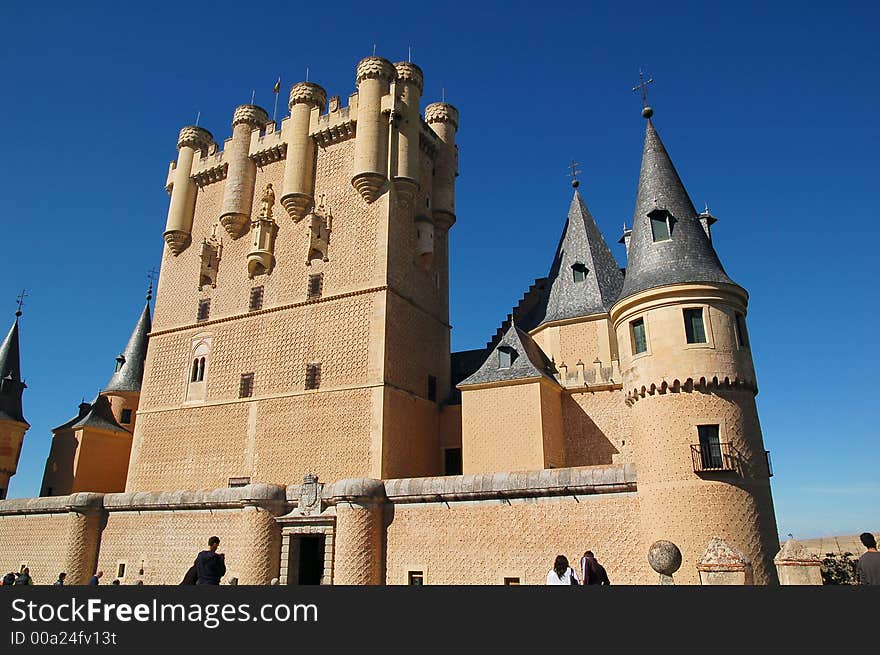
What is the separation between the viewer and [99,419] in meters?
30.9

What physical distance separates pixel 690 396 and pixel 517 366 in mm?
7877

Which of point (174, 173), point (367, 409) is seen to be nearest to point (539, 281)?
point (367, 409)

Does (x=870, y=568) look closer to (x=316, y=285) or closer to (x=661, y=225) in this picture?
(x=661, y=225)

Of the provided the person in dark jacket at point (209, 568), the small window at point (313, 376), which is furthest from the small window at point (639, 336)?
the small window at point (313, 376)

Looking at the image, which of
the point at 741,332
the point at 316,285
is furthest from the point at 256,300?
the point at 741,332

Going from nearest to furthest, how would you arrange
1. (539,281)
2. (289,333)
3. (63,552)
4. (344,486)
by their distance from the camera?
(344,486) < (63,552) < (289,333) < (539,281)

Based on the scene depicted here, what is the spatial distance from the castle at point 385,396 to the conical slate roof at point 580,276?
0.36ft

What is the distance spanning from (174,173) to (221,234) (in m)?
5.10

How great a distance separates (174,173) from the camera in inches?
1189

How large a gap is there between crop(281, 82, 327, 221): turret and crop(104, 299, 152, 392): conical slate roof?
14.2 metres

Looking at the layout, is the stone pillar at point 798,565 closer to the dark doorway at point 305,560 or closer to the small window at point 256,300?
the dark doorway at point 305,560

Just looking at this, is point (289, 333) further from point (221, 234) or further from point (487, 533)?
point (487, 533)

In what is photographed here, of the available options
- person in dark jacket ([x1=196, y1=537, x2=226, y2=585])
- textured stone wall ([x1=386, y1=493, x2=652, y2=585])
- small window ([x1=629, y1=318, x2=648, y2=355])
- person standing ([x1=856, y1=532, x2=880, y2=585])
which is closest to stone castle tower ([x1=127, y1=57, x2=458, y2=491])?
textured stone wall ([x1=386, y1=493, x2=652, y2=585])

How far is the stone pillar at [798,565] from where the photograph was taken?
9344mm
